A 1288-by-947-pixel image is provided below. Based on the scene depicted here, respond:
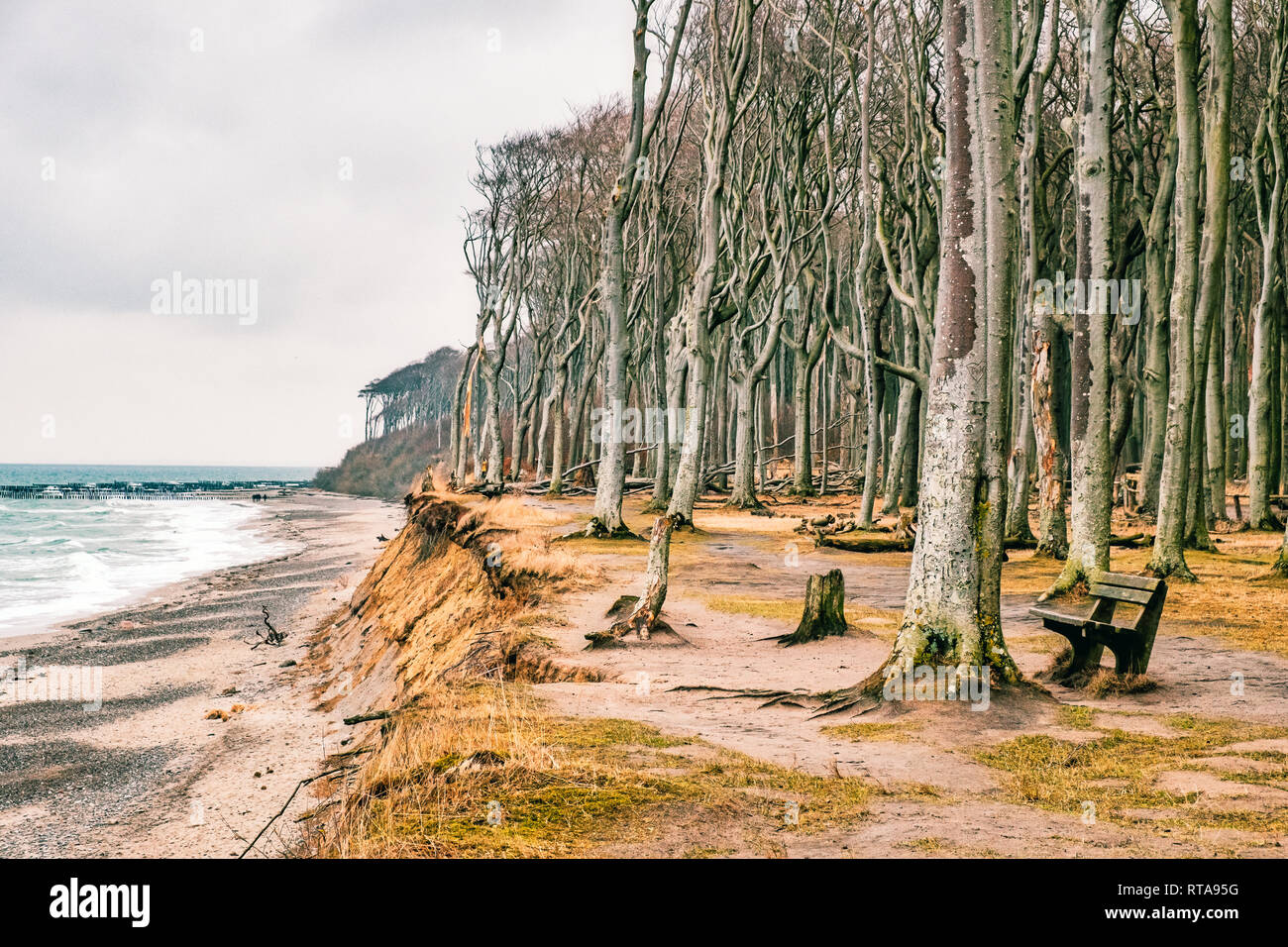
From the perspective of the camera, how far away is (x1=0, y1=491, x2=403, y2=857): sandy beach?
24.0 feet

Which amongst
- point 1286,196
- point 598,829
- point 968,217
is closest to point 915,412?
point 1286,196

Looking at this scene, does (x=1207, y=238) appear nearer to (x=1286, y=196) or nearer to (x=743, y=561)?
(x=743, y=561)

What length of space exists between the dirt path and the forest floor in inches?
0.8

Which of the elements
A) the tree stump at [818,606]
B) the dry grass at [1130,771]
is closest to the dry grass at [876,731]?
the dry grass at [1130,771]

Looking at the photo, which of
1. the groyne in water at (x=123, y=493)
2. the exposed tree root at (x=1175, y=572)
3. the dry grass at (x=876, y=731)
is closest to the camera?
the dry grass at (x=876, y=731)

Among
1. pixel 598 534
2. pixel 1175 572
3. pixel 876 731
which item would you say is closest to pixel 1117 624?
pixel 876 731

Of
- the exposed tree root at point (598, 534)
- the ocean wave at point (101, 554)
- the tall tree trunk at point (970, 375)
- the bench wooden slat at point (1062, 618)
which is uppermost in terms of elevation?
the tall tree trunk at point (970, 375)

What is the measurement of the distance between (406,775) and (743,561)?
32.9 ft

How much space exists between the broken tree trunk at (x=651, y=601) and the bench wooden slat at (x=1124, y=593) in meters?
3.93

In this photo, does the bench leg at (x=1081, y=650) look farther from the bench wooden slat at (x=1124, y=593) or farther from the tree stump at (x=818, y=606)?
the tree stump at (x=818, y=606)

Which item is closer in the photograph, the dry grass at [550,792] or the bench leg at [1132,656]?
the dry grass at [550,792]

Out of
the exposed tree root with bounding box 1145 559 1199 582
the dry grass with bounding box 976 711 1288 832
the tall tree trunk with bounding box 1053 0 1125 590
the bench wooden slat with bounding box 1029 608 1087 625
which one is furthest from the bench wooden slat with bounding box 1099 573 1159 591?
the exposed tree root with bounding box 1145 559 1199 582

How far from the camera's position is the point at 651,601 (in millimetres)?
9469

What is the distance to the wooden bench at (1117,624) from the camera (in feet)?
22.9
